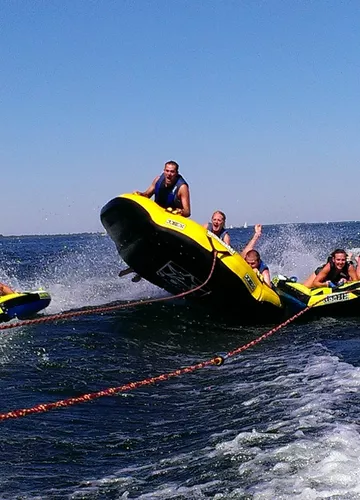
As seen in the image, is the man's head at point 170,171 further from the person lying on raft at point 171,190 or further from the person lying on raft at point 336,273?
the person lying on raft at point 336,273

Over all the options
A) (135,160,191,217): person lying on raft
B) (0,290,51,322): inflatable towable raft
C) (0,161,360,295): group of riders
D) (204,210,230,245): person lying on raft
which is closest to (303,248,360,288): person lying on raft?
(0,161,360,295): group of riders

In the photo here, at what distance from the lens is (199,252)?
352 inches

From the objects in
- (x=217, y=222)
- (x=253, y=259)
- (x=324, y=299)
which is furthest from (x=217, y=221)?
(x=324, y=299)

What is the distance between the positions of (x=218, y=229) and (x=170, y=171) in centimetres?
140

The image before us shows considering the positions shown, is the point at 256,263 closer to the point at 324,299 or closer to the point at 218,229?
the point at 218,229

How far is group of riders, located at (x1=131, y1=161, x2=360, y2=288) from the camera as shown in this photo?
30.5ft

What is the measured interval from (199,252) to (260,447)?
479 cm

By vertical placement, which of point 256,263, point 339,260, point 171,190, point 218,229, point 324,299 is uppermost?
point 171,190

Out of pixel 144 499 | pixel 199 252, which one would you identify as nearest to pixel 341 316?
pixel 199 252

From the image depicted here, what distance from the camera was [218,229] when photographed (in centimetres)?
1016

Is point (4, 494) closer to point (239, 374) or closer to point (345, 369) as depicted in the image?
point (239, 374)

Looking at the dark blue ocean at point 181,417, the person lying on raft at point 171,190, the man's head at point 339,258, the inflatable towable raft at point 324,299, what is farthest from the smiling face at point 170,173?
the man's head at point 339,258

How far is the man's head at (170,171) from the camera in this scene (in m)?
9.23

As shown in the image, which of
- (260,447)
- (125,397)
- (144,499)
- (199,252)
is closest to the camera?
(144,499)
